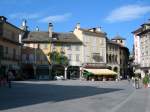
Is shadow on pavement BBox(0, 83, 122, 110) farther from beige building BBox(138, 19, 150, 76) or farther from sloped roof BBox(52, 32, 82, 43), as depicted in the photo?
beige building BBox(138, 19, 150, 76)

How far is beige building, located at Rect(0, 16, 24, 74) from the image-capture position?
59.4 metres

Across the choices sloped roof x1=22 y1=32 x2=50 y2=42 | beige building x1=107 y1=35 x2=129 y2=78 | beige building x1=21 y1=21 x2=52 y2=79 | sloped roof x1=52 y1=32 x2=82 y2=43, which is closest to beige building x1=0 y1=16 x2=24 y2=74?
beige building x1=21 y1=21 x2=52 y2=79

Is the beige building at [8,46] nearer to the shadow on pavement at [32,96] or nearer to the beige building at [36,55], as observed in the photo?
the beige building at [36,55]

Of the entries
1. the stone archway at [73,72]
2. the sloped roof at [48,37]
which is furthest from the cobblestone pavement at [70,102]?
the stone archway at [73,72]

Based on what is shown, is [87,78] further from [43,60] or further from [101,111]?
[101,111]

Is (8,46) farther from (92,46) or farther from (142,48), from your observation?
(142,48)

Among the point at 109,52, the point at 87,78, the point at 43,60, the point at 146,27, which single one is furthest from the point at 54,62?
the point at 146,27

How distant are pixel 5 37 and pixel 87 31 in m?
26.9

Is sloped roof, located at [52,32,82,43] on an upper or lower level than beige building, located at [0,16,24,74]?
upper

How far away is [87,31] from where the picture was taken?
83.1 m

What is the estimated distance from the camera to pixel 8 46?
62656mm

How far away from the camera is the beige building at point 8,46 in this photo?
59.4 metres

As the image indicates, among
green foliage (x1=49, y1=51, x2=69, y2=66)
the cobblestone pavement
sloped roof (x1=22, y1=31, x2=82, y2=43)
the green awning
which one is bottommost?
the cobblestone pavement

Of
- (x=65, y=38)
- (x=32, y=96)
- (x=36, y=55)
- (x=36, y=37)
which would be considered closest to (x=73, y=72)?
(x=65, y=38)
